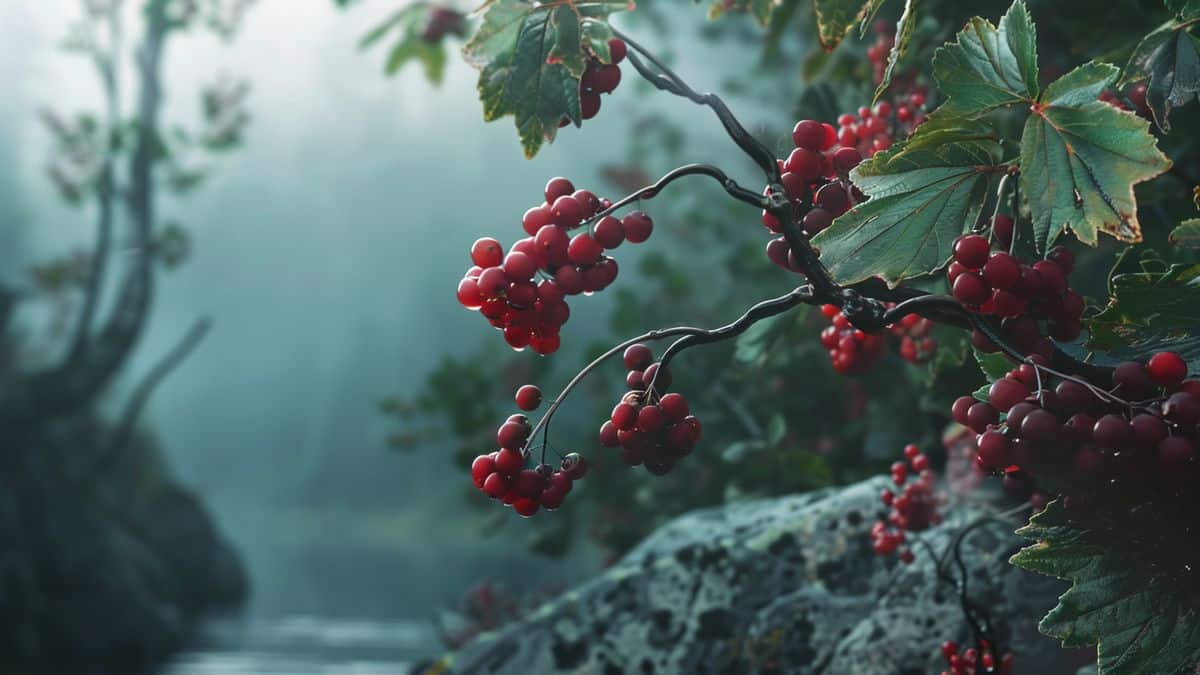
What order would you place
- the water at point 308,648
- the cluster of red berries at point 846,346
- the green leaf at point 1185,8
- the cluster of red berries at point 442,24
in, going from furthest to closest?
the water at point 308,648 < the cluster of red berries at point 442,24 < the cluster of red berries at point 846,346 < the green leaf at point 1185,8

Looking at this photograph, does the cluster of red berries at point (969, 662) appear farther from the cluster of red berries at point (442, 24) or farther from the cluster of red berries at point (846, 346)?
the cluster of red berries at point (442, 24)

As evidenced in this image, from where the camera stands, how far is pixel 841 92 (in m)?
2.08

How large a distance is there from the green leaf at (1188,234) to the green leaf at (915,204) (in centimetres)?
18

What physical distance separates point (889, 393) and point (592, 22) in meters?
1.90

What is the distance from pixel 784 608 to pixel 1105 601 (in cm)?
86

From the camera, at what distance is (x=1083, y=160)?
843mm

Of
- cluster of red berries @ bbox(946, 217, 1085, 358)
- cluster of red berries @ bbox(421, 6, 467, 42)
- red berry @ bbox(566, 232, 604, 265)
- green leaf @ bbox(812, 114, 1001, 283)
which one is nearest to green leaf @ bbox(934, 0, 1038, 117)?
green leaf @ bbox(812, 114, 1001, 283)

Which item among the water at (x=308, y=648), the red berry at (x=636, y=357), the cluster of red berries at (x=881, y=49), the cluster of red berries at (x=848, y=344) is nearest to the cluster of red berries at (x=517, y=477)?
the red berry at (x=636, y=357)

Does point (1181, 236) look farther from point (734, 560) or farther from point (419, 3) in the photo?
point (419, 3)

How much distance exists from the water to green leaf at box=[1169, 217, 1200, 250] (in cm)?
549

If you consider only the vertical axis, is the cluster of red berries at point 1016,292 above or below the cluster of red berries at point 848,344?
below

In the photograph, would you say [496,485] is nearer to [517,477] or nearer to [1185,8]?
[517,477]

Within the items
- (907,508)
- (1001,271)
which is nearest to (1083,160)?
(1001,271)

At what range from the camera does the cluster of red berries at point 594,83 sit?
3.21ft
